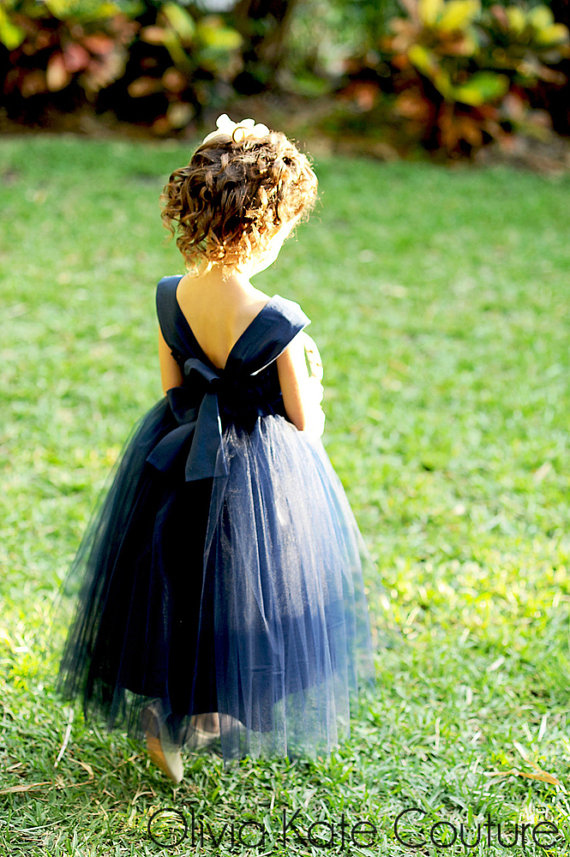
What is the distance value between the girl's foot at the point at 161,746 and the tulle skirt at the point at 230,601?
21 mm

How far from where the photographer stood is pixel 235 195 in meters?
1.59

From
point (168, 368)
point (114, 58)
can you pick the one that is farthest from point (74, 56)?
point (168, 368)

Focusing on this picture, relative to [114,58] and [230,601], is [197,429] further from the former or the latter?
[114,58]

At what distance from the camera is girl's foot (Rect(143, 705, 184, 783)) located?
1.83m

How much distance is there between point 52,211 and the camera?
5.37 m

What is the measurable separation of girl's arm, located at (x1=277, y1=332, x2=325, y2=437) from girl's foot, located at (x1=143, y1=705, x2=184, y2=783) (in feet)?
2.45

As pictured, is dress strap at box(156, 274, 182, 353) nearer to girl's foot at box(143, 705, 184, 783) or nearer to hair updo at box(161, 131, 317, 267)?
hair updo at box(161, 131, 317, 267)

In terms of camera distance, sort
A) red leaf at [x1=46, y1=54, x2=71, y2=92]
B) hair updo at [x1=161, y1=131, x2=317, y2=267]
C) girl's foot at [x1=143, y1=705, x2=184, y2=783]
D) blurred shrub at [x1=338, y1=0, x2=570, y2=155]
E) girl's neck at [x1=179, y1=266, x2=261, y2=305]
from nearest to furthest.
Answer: hair updo at [x1=161, y1=131, x2=317, y2=267] → girl's neck at [x1=179, y1=266, x2=261, y2=305] → girl's foot at [x1=143, y1=705, x2=184, y2=783] → red leaf at [x1=46, y1=54, x2=71, y2=92] → blurred shrub at [x1=338, y1=0, x2=570, y2=155]

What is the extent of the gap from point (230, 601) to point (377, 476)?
1521mm

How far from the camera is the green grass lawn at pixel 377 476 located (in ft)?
6.28

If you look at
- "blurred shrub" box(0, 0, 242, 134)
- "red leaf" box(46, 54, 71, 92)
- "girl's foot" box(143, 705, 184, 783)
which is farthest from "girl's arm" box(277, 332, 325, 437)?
"red leaf" box(46, 54, 71, 92)

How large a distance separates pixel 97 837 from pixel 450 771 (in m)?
0.87

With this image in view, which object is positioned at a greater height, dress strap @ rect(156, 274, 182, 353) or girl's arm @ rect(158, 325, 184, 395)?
dress strap @ rect(156, 274, 182, 353)

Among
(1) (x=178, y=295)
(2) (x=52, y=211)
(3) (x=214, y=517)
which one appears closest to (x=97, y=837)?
(3) (x=214, y=517)
